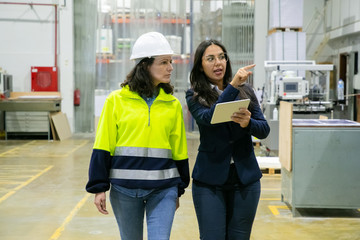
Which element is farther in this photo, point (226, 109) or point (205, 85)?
point (205, 85)

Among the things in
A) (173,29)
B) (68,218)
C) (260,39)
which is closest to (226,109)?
(68,218)

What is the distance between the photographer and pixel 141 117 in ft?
6.84

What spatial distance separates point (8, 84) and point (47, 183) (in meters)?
5.36

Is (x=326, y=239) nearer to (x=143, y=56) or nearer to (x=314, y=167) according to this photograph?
(x=314, y=167)

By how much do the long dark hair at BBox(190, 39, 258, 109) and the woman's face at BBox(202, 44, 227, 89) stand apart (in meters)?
0.03

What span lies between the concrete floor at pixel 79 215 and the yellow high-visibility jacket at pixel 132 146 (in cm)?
202

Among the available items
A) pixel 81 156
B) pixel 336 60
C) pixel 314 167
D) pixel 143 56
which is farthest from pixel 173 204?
pixel 336 60

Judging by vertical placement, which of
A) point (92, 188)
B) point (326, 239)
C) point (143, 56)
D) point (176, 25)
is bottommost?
point (326, 239)

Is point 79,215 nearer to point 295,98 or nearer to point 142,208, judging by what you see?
point 142,208

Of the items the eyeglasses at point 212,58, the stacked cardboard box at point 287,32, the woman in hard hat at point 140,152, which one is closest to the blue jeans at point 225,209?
the woman in hard hat at point 140,152

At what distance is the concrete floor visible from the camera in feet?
13.3

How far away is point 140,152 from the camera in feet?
6.82

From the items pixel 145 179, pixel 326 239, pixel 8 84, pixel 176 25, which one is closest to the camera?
pixel 145 179

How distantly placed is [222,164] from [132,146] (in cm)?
45
